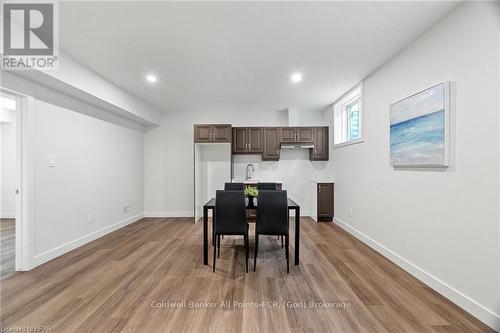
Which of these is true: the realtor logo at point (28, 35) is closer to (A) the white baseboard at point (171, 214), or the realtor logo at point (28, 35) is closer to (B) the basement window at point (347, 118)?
(A) the white baseboard at point (171, 214)

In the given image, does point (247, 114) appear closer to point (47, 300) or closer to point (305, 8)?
point (305, 8)

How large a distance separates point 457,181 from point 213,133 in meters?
4.23

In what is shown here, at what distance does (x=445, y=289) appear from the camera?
6.91 feet

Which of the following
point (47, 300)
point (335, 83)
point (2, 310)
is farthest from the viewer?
point (335, 83)

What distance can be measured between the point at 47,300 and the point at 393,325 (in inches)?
121

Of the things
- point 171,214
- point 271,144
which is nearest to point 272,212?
point 271,144

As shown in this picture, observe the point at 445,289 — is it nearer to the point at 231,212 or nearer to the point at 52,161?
the point at 231,212

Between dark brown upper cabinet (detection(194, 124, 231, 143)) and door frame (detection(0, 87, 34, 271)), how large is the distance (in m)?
2.82

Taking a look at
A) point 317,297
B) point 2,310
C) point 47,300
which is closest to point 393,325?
point 317,297

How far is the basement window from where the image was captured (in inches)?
167

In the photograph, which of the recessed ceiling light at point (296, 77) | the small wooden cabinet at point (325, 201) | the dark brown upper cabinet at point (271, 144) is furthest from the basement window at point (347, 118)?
the dark brown upper cabinet at point (271, 144)

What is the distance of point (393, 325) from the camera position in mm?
1746

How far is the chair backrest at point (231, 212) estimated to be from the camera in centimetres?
273

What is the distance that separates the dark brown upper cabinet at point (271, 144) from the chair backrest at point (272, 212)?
2.68 metres
